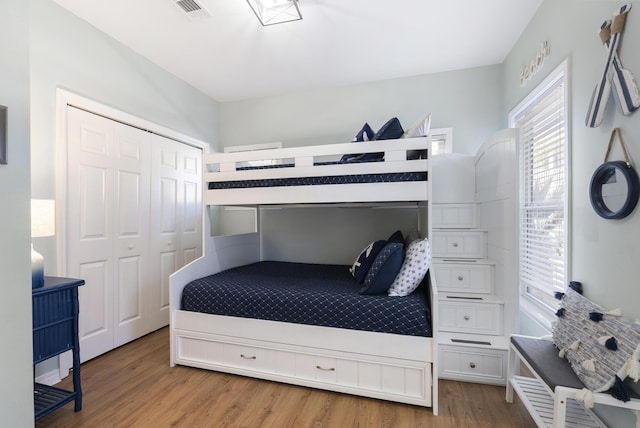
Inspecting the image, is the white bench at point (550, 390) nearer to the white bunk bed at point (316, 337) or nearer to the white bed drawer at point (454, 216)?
the white bunk bed at point (316, 337)

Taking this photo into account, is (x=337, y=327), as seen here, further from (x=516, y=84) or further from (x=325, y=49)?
(x=516, y=84)

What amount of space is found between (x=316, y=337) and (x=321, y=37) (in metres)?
2.33

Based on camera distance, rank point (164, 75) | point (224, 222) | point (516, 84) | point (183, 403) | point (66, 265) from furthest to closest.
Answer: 1. point (224, 222)
2. point (164, 75)
3. point (516, 84)
4. point (66, 265)
5. point (183, 403)

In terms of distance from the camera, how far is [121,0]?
1.95 m

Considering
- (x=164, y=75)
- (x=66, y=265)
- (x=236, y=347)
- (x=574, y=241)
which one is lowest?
(x=236, y=347)

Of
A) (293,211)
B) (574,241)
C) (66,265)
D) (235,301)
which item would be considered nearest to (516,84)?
(574,241)

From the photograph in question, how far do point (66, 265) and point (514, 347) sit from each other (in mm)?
2996

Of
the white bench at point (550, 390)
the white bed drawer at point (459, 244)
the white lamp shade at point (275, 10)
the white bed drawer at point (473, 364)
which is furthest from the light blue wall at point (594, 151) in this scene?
the white lamp shade at point (275, 10)

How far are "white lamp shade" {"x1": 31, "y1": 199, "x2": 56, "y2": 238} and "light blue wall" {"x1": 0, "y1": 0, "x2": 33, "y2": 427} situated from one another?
19 centimetres

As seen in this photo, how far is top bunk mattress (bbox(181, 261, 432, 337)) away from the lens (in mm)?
1704

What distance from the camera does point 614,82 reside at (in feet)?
4.01

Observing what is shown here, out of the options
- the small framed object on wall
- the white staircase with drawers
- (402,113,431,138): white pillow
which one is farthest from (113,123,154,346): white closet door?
the white staircase with drawers

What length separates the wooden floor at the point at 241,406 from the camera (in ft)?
5.08

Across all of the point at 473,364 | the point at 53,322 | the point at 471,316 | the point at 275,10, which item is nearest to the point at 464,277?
the point at 471,316
